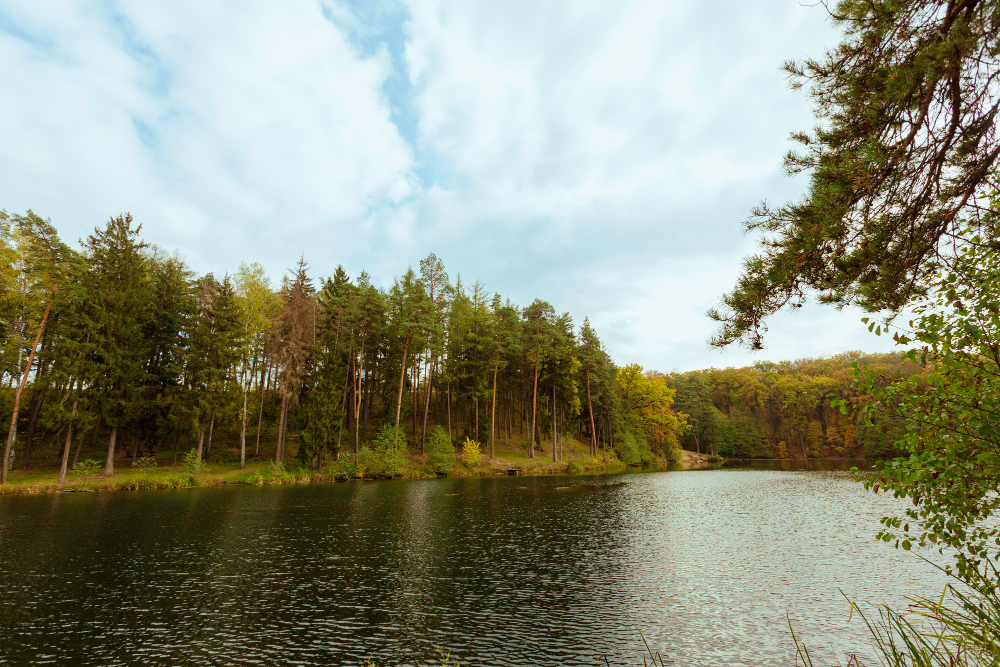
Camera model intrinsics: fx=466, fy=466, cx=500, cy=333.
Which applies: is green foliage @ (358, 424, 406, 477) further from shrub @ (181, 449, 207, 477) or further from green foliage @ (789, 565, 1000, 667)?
green foliage @ (789, 565, 1000, 667)

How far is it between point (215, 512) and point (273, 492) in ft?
25.8

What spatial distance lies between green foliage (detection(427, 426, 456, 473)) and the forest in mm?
207

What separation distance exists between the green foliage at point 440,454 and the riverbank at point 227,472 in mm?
691

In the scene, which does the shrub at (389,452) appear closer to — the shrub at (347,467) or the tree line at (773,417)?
the shrub at (347,467)

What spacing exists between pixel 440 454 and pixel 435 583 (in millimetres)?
29751

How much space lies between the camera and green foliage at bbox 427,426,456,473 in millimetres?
41281

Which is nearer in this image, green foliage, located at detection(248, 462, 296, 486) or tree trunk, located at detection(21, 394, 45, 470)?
tree trunk, located at detection(21, 394, 45, 470)

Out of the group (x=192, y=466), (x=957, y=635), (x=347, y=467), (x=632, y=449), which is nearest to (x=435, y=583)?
(x=957, y=635)

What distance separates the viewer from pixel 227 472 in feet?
117

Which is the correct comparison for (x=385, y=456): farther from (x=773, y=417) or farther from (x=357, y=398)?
(x=773, y=417)

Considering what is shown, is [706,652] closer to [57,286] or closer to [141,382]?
[57,286]

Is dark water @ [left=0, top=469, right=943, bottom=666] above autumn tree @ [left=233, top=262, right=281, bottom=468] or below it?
below

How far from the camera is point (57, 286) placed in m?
28.8

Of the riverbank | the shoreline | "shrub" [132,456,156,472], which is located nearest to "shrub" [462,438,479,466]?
the riverbank
